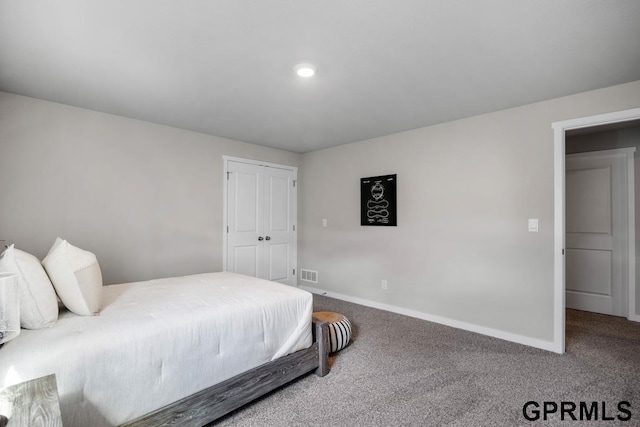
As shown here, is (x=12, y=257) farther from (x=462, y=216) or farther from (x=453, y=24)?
(x=462, y=216)

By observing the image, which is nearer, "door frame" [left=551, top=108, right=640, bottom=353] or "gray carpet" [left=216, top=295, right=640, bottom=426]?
"gray carpet" [left=216, top=295, right=640, bottom=426]

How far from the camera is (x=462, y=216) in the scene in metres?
3.53

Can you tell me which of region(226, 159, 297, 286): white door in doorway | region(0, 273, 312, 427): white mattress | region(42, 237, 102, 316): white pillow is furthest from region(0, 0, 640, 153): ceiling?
region(0, 273, 312, 427): white mattress

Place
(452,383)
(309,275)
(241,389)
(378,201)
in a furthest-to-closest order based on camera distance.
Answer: (309,275)
(378,201)
(452,383)
(241,389)

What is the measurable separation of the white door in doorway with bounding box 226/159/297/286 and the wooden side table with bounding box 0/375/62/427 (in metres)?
3.18

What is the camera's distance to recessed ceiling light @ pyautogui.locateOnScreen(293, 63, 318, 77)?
7.58ft

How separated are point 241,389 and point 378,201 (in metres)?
2.95

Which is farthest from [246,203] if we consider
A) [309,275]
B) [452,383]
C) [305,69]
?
[452,383]

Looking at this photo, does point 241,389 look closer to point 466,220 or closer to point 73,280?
point 73,280

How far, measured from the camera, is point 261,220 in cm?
480

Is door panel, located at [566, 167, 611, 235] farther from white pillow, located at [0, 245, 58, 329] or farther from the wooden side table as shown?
white pillow, located at [0, 245, 58, 329]

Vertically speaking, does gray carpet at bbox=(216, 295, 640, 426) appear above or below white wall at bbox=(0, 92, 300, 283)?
below

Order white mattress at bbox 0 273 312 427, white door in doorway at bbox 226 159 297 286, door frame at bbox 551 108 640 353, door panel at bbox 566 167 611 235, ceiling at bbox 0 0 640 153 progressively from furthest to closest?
white door in doorway at bbox 226 159 297 286
door panel at bbox 566 167 611 235
door frame at bbox 551 108 640 353
ceiling at bbox 0 0 640 153
white mattress at bbox 0 273 312 427

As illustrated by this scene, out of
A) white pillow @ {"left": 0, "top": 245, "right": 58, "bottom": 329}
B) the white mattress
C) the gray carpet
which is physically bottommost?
the gray carpet
